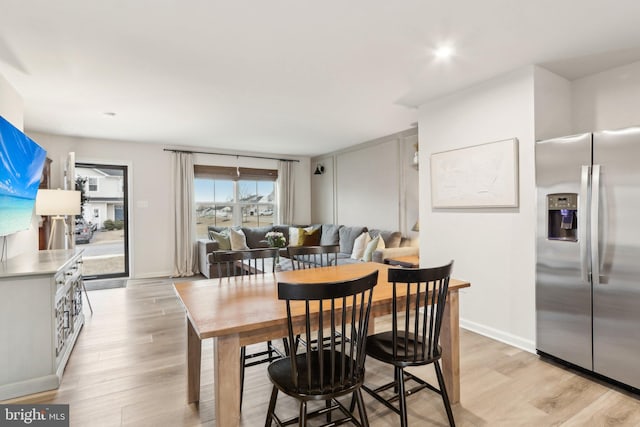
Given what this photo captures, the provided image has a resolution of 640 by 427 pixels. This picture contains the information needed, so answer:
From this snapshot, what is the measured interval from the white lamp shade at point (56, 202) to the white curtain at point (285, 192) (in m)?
3.88

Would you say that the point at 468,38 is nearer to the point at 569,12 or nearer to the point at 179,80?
the point at 569,12

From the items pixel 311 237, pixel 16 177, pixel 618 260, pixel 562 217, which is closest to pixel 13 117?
pixel 16 177

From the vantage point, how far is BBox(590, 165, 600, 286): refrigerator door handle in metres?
2.32

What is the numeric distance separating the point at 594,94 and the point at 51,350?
4.83m

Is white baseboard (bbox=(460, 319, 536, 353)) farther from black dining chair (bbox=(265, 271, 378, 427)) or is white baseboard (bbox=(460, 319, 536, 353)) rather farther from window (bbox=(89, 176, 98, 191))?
window (bbox=(89, 176, 98, 191))

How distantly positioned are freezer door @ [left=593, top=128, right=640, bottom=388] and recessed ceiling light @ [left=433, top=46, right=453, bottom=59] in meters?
1.19

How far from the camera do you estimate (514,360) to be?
2.70m

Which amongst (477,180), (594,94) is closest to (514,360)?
(477,180)

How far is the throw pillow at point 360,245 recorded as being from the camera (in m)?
5.20

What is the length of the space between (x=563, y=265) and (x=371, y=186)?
3639mm

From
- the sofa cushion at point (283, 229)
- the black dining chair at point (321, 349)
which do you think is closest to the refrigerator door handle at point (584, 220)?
the black dining chair at point (321, 349)

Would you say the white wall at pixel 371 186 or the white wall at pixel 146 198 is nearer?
the white wall at pixel 371 186

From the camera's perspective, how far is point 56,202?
3.72 meters

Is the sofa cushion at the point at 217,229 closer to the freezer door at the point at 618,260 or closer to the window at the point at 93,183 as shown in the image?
the window at the point at 93,183
